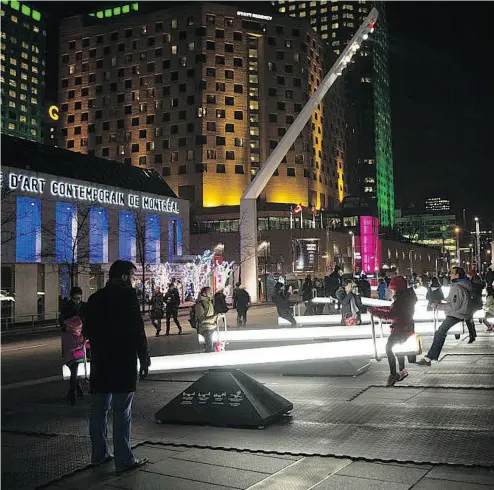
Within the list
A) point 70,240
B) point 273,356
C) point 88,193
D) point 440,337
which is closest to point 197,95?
point 88,193

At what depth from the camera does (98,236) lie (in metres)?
43.4

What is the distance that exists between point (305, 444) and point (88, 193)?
36.9 metres

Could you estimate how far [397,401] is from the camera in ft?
27.8

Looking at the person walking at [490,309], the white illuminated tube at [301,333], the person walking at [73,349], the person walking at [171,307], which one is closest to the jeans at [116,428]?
the person walking at [73,349]

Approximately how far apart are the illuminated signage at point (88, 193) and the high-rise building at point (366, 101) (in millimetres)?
86002

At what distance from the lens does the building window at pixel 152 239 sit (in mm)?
48312

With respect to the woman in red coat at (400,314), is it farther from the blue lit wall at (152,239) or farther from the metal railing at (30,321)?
the blue lit wall at (152,239)

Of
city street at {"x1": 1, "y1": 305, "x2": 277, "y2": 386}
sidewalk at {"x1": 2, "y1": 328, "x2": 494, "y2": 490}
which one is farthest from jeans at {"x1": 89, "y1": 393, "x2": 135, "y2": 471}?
city street at {"x1": 1, "y1": 305, "x2": 277, "y2": 386}

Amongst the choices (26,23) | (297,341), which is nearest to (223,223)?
(297,341)

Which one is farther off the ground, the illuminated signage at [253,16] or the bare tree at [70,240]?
the illuminated signage at [253,16]

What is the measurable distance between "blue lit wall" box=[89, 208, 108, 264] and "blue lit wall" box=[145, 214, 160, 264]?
4290mm

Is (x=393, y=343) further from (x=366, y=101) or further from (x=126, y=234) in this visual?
(x=366, y=101)

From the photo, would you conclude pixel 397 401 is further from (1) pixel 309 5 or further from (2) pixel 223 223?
(1) pixel 309 5

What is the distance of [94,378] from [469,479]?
3.40 meters
